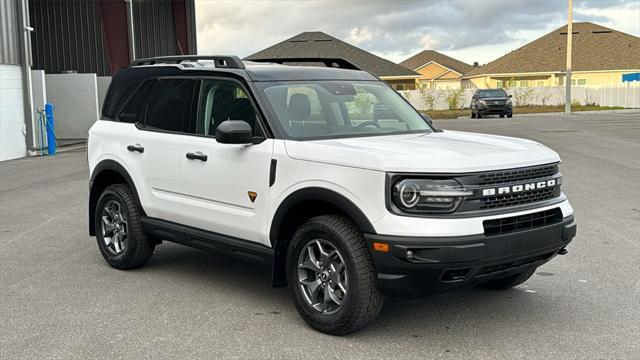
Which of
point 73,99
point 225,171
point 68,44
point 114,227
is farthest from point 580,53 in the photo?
point 225,171

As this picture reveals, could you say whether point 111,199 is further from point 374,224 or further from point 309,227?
point 374,224

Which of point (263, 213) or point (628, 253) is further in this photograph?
point (628, 253)

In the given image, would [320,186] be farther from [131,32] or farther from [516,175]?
[131,32]

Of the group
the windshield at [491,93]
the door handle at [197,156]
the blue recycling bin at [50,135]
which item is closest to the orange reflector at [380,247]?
the door handle at [197,156]

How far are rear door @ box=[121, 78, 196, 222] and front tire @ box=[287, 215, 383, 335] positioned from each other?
1532 mm

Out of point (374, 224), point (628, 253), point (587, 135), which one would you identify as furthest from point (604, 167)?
point (374, 224)

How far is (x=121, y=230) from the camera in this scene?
23.7 feet

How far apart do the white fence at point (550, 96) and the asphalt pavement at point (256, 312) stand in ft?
169

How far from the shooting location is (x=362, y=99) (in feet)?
20.9

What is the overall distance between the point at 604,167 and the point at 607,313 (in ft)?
34.4

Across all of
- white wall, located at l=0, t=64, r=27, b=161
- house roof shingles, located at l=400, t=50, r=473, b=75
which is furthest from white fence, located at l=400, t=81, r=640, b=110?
white wall, located at l=0, t=64, r=27, b=161

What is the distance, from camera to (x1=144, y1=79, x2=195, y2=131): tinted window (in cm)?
660

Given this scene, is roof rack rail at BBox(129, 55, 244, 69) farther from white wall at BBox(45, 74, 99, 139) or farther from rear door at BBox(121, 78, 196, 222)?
white wall at BBox(45, 74, 99, 139)

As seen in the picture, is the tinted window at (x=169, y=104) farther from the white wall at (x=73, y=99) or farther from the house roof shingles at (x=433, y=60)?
the house roof shingles at (x=433, y=60)
